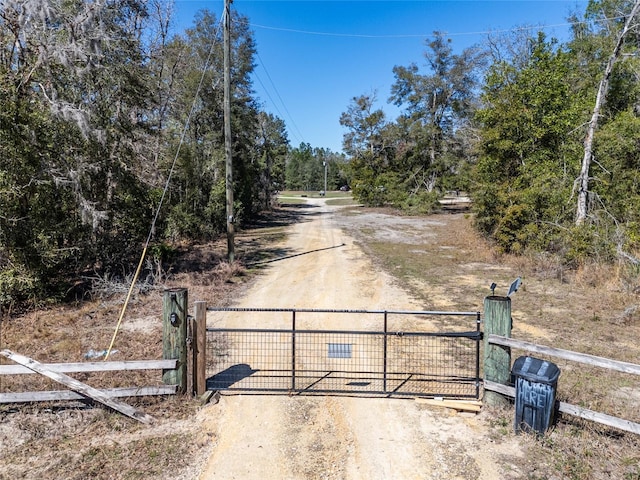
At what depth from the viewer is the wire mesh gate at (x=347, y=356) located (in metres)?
5.02

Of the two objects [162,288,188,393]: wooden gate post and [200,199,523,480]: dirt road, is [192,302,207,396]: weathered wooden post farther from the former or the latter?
[200,199,523,480]: dirt road

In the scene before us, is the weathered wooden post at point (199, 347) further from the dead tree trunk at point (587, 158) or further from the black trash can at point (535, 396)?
the dead tree trunk at point (587, 158)

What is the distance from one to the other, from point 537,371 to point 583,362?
414 millimetres

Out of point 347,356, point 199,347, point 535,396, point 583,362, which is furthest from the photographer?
point 347,356

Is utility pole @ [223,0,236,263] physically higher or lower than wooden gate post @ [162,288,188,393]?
higher

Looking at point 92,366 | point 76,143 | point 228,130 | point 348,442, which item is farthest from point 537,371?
point 228,130

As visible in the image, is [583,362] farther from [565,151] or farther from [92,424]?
[565,151]

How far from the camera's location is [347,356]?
210 inches

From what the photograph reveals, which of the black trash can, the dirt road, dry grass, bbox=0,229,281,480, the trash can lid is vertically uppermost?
the trash can lid

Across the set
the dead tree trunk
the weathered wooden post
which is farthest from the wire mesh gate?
the dead tree trunk

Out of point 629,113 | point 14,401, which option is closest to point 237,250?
point 14,401

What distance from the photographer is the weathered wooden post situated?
15.4ft

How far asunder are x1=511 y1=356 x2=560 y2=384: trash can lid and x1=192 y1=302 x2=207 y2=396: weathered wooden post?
3377 mm

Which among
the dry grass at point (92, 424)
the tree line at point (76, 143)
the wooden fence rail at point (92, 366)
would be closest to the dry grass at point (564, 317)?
the dry grass at point (92, 424)
